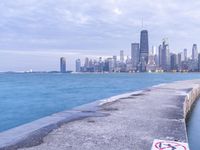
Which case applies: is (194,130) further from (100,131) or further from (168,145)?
(168,145)

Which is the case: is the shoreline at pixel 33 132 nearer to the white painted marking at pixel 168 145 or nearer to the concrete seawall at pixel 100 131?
the concrete seawall at pixel 100 131

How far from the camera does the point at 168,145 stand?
29.0 feet

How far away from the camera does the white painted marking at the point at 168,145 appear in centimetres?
860

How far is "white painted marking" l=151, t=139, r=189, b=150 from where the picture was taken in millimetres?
8603

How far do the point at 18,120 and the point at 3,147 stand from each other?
19.7m

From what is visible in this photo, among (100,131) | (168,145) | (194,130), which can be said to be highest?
(100,131)

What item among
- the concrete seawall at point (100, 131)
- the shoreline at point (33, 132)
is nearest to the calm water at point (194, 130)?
the concrete seawall at point (100, 131)

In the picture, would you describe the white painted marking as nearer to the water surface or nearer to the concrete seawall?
the concrete seawall

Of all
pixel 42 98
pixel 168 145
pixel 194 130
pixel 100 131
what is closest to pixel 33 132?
pixel 100 131

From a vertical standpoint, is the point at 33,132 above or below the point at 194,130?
above

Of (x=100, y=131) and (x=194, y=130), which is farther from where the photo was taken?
(x=194, y=130)

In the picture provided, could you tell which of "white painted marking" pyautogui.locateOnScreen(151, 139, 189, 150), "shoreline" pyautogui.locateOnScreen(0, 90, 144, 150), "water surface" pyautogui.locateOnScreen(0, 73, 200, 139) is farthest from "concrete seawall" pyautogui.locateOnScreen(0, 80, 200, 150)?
"water surface" pyautogui.locateOnScreen(0, 73, 200, 139)

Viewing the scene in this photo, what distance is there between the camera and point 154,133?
10125 millimetres

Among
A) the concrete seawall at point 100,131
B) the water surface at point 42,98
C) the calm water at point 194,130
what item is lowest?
the water surface at point 42,98
